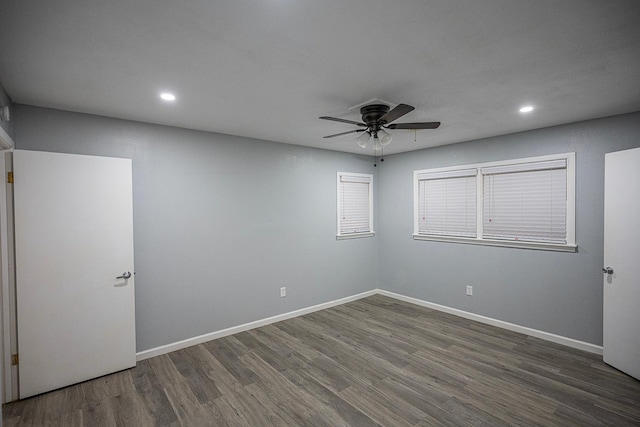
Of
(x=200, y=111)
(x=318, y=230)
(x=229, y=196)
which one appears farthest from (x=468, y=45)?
(x=318, y=230)

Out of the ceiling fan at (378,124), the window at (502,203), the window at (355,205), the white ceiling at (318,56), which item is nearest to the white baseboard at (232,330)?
the window at (355,205)

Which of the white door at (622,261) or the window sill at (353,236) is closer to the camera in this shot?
the white door at (622,261)

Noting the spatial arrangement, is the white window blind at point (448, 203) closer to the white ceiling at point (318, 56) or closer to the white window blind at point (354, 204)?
the white window blind at point (354, 204)

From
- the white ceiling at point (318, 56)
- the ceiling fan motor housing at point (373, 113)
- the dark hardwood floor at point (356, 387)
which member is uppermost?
the white ceiling at point (318, 56)

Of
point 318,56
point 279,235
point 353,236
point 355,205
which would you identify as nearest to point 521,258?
point 353,236

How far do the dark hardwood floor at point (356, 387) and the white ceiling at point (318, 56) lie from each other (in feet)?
8.32

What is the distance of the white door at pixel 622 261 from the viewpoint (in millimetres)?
2775

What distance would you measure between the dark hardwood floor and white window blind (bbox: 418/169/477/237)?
5.12ft

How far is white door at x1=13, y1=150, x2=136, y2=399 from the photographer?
2578 mm

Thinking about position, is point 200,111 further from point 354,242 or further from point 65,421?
point 354,242

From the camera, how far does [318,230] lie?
189 inches

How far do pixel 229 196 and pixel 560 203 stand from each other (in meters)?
3.99

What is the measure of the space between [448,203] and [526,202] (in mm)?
1043

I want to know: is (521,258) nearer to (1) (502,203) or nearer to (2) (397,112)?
(1) (502,203)
